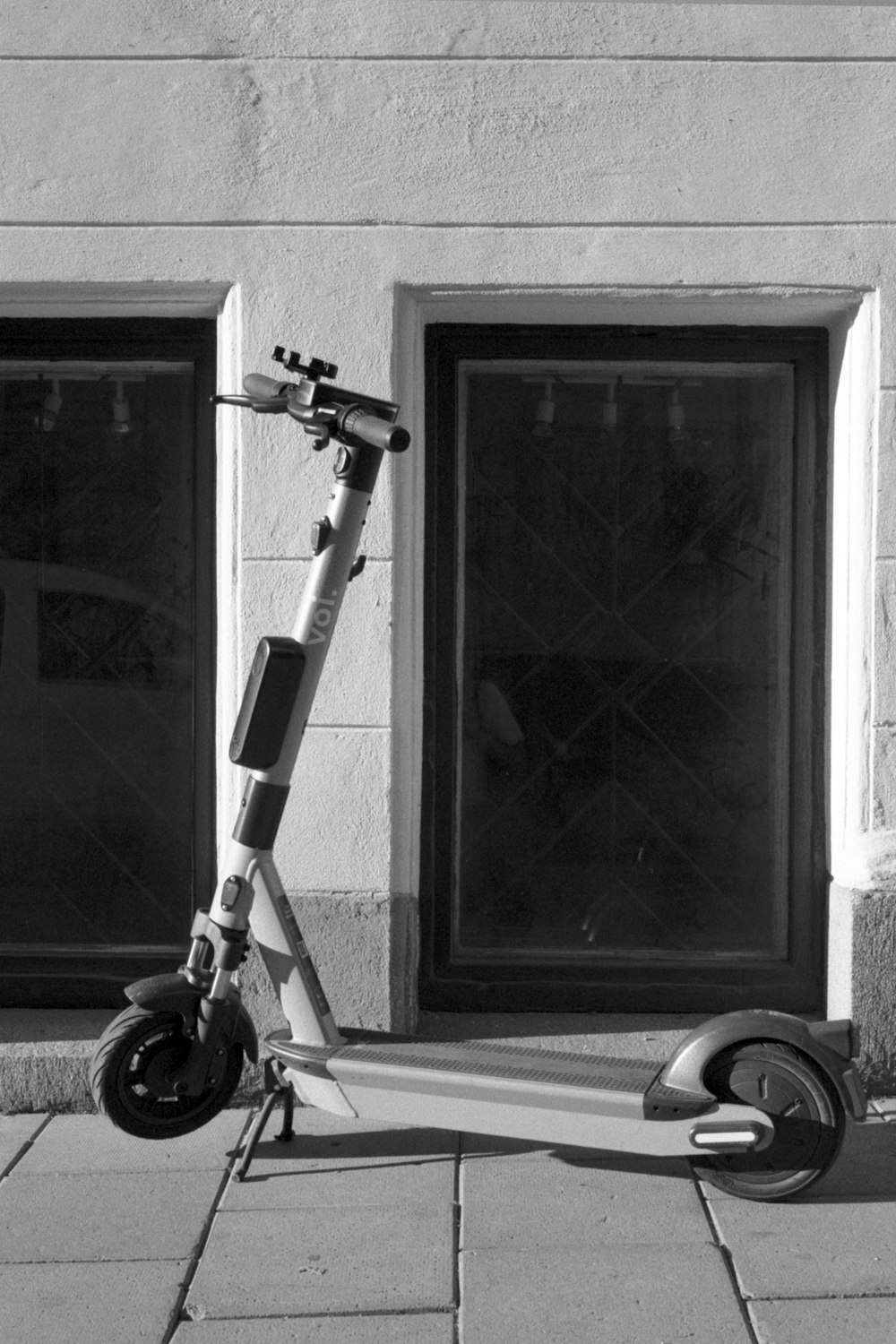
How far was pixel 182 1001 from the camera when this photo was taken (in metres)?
3.58

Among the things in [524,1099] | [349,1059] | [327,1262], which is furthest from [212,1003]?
[524,1099]

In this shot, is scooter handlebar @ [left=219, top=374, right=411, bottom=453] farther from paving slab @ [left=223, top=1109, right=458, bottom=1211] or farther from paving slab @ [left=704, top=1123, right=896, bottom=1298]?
paving slab @ [left=704, top=1123, right=896, bottom=1298]

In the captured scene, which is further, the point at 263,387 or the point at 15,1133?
the point at 15,1133

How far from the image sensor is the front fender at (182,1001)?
355 centimetres

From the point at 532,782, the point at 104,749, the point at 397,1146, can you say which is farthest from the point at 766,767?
the point at 104,749

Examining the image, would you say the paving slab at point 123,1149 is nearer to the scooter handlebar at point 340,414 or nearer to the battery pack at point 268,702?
Result: the battery pack at point 268,702

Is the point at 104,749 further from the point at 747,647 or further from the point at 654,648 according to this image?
the point at 747,647

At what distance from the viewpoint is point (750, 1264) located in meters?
3.24

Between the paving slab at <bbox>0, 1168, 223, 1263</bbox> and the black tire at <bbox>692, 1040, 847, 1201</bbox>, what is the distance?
129 centimetres

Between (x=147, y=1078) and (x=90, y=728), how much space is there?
5.08 ft

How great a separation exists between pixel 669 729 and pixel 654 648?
27 centimetres

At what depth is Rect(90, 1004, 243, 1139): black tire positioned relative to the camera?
3549mm

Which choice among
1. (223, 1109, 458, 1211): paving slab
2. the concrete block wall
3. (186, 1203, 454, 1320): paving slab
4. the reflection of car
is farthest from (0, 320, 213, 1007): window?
(186, 1203, 454, 1320): paving slab

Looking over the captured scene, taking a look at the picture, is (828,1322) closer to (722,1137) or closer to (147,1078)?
(722,1137)
